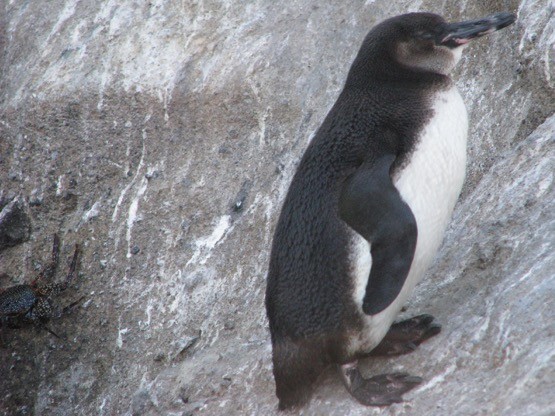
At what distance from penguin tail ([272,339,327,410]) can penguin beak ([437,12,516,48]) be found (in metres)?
1.12

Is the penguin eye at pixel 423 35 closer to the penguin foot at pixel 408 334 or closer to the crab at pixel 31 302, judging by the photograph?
the penguin foot at pixel 408 334

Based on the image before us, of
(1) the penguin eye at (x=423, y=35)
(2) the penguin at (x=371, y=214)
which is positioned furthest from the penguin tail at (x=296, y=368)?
(1) the penguin eye at (x=423, y=35)

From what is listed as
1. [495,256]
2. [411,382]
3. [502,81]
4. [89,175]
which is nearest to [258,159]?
[89,175]

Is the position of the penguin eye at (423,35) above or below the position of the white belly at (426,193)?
above

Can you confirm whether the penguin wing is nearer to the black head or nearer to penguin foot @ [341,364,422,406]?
penguin foot @ [341,364,422,406]

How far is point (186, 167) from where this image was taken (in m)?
4.29

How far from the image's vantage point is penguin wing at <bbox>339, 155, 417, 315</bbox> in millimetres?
2531

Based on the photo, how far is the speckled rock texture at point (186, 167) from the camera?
3457mm

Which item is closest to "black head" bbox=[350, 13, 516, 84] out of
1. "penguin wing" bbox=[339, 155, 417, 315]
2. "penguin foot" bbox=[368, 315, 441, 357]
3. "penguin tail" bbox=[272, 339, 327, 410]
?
"penguin wing" bbox=[339, 155, 417, 315]

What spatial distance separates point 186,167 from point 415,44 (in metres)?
1.76

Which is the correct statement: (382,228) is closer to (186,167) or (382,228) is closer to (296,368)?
(296,368)

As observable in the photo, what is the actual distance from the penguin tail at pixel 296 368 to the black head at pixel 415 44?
37.3 inches

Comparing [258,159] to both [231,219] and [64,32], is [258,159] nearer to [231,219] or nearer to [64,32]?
[231,219]

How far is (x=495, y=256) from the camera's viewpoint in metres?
2.99
